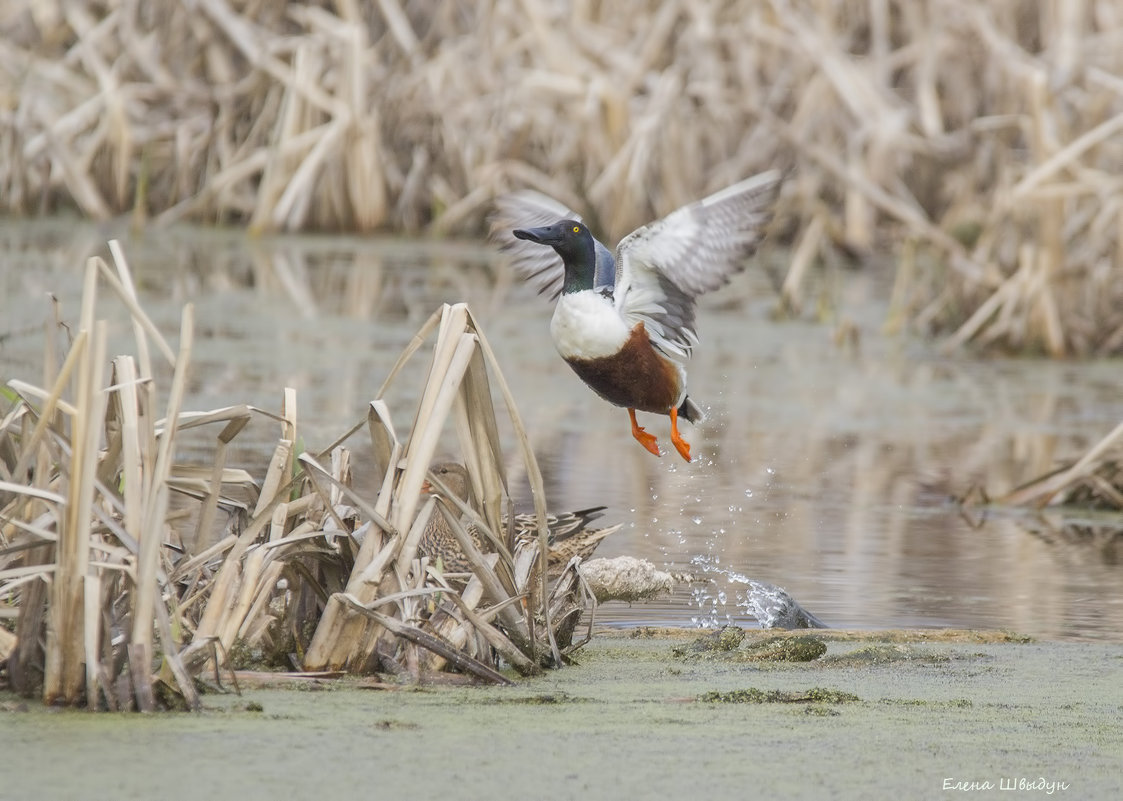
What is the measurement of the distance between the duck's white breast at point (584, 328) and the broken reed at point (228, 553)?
0.83 m

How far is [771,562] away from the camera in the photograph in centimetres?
529

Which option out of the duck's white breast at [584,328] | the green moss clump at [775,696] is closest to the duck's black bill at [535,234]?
the duck's white breast at [584,328]

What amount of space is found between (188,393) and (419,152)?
6533 mm

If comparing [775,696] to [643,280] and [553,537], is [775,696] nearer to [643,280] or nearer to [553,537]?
[553,537]

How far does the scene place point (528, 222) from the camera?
16.4 ft

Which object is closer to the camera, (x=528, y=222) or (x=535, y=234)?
(x=535, y=234)

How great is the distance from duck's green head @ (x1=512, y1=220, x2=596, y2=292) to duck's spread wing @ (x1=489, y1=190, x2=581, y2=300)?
4.6 inches

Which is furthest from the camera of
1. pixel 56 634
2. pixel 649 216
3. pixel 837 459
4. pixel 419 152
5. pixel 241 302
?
pixel 419 152

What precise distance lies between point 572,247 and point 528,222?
46 centimetres

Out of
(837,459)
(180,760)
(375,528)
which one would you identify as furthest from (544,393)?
(180,760)

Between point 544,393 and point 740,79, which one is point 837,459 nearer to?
point 544,393

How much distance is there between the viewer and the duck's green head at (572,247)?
14.8 feet

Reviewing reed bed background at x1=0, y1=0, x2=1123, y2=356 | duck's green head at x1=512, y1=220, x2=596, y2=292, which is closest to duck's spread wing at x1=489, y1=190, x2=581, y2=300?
duck's green head at x1=512, y1=220, x2=596, y2=292

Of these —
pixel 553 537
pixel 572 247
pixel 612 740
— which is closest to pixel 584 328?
pixel 572 247
